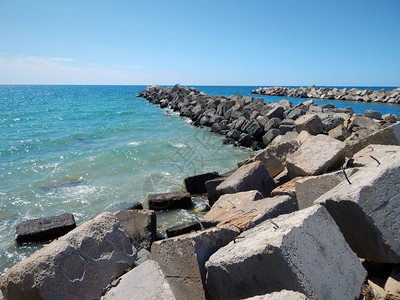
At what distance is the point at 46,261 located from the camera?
250 centimetres

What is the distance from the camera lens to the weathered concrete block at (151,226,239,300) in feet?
8.34

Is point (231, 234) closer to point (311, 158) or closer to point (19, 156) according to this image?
point (311, 158)

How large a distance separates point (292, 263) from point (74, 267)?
5.87 feet

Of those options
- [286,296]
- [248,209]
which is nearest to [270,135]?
[248,209]

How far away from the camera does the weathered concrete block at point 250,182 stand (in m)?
4.64

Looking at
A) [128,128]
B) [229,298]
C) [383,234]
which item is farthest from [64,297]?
[128,128]

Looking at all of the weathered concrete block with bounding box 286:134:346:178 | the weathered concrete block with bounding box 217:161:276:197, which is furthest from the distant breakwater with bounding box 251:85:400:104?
the weathered concrete block with bounding box 217:161:276:197

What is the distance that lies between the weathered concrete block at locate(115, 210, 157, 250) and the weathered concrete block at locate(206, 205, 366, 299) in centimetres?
207

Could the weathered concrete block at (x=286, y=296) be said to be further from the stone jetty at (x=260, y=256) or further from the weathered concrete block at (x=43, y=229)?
the weathered concrete block at (x=43, y=229)

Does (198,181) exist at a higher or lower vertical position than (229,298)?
lower

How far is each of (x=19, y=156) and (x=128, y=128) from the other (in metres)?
7.03

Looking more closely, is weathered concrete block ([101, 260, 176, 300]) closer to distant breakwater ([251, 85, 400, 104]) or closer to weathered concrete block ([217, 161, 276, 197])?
weathered concrete block ([217, 161, 276, 197])

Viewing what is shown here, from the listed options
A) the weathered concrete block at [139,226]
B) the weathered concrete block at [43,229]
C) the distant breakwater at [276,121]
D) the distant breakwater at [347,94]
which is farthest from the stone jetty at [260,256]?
the distant breakwater at [347,94]

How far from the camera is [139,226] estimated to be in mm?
4406
